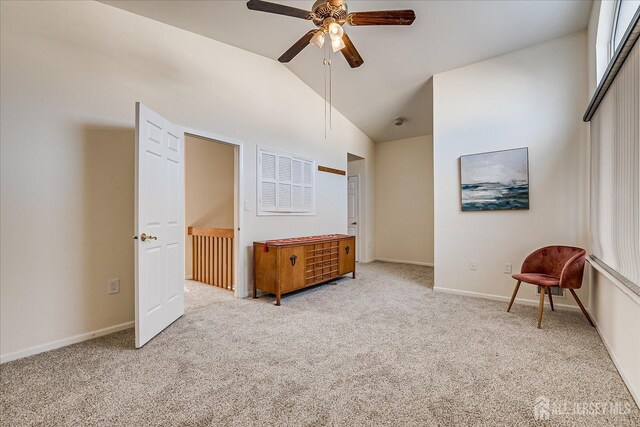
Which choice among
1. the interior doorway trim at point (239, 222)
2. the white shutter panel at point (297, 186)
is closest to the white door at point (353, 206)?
the white shutter panel at point (297, 186)

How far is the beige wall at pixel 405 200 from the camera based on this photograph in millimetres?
5941

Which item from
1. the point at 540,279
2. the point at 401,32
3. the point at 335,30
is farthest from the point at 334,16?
the point at 540,279

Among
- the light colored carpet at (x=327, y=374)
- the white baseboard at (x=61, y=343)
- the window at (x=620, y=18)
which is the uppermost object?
the window at (x=620, y=18)

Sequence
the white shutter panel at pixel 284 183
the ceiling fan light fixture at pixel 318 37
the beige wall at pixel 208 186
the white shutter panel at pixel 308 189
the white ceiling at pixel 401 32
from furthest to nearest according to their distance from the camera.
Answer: the white shutter panel at pixel 308 189, the beige wall at pixel 208 186, the white shutter panel at pixel 284 183, the white ceiling at pixel 401 32, the ceiling fan light fixture at pixel 318 37

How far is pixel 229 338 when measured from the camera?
2.46 m

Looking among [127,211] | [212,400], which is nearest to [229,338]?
[212,400]

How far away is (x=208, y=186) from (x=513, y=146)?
428 centimetres

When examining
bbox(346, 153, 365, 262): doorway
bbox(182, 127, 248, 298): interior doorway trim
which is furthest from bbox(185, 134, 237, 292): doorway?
bbox(346, 153, 365, 262): doorway

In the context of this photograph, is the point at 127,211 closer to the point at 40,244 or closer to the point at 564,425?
the point at 40,244

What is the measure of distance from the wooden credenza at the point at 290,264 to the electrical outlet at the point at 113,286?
4.81 feet

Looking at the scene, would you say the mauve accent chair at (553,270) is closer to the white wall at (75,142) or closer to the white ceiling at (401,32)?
the white ceiling at (401,32)

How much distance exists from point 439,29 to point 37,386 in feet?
15.1

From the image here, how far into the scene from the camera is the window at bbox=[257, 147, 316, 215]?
395 cm

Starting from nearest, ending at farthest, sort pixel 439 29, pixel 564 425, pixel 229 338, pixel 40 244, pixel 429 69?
pixel 564 425 → pixel 40 244 → pixel 229 338 → pixel 439 29 → pixel 429 69
